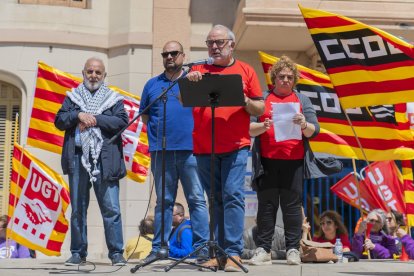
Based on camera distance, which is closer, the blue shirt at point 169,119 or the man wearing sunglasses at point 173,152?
the man wearing sunglasses at point 173,152

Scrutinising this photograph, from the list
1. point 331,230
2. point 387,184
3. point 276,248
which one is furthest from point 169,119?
point 387,184

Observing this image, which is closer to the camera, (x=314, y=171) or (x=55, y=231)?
(x=314, y=171)

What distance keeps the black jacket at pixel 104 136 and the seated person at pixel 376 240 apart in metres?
3.28

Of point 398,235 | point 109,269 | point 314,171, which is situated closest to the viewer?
point 109,269

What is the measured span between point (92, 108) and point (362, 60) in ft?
9.81

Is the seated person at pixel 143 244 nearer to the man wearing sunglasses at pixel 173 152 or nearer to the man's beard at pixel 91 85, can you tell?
the man wearing sunglasses at pixel 173 152

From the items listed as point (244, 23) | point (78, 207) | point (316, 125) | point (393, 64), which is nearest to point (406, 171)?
point (244, 23)

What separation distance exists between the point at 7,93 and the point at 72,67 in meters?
1.24

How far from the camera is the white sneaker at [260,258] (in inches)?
321

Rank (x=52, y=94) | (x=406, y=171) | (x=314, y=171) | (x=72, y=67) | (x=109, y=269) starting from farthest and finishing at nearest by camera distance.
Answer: (x=72, y=67) → (x=406, y=171) → (x=52, y=94) → (x=314, y=171) → (x=109, y=269)

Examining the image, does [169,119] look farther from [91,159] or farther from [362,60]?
[362,60]

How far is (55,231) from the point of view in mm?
11609

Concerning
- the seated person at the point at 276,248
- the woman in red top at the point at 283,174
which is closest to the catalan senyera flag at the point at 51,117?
the seated person at the point at 276,248

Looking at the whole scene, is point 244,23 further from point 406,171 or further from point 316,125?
point 316,125
